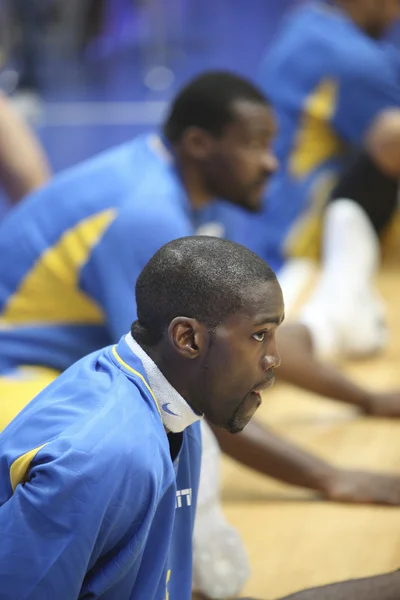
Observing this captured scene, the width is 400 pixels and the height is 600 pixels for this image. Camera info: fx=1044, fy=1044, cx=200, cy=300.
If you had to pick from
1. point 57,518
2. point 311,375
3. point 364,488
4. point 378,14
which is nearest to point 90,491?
point 57,518

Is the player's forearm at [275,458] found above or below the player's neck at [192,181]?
below

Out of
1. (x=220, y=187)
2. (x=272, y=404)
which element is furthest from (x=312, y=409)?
(x=220, y=187)

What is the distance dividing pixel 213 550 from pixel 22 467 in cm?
68

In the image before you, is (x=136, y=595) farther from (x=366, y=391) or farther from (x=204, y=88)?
(x=366, y=391)

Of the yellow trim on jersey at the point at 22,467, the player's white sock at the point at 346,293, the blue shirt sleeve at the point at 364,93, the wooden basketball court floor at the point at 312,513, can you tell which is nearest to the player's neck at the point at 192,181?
the wooden basketball court floor at the point at 312,513

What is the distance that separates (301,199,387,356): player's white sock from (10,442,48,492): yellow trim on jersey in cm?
160

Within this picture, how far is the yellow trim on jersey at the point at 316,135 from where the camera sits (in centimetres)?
346

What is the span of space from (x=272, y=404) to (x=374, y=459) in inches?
15.1

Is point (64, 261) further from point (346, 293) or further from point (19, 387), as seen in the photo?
point (346, 293)

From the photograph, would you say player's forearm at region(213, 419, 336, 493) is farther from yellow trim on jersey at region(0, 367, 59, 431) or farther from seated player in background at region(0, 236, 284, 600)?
seated player in background at region(0, 236, 284, 600)

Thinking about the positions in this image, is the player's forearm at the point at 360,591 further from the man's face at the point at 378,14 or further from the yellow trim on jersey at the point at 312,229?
the man's face at the point at 378,14

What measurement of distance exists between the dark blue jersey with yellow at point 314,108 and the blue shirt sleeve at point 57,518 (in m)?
2.33

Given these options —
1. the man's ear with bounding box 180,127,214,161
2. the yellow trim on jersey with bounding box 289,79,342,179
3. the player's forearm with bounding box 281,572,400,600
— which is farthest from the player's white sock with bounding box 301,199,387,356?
the player's forearm with bounding box 281,572,400,600

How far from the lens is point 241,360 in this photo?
46.8 inches
